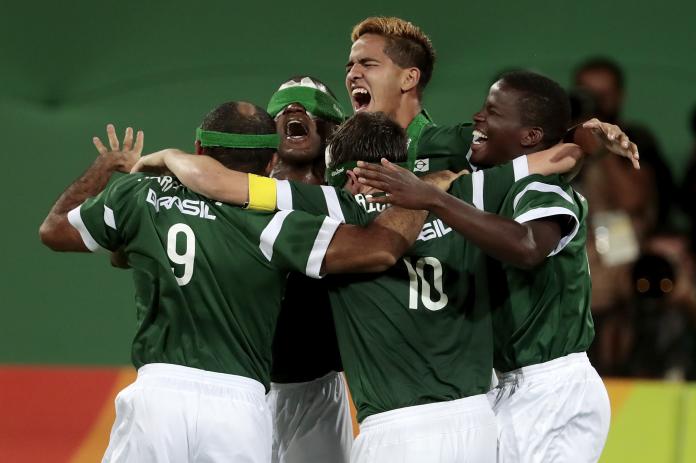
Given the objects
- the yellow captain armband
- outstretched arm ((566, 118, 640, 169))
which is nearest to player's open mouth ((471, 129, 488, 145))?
outstretched arm ((566, 118, 640, 169))

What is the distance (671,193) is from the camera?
678 centimetres

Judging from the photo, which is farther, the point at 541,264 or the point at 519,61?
the point at 519,61

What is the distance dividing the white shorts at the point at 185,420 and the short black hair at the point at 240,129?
65 centimetres

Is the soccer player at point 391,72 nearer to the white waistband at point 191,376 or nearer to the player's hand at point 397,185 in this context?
the player's hand at point 397,185

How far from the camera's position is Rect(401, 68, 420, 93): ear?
183 inches

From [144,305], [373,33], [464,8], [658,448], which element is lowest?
[658,448]

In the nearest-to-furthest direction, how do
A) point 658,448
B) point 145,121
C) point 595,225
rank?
point 658,448
point 595,225
point 145,121

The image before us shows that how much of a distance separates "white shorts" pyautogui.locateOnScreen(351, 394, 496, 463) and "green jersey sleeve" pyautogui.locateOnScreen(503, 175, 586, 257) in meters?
0.56

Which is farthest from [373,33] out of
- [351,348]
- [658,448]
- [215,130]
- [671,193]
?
[671,193]

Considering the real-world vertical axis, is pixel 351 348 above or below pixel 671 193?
below

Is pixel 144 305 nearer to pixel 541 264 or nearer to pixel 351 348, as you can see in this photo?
pixel 351 348

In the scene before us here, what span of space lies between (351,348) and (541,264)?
0.67 m

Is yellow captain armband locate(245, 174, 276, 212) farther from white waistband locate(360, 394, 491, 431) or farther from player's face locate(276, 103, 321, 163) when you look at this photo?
player's face locate(276, 103, 321, 163)

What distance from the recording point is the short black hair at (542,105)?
3.82 metres
